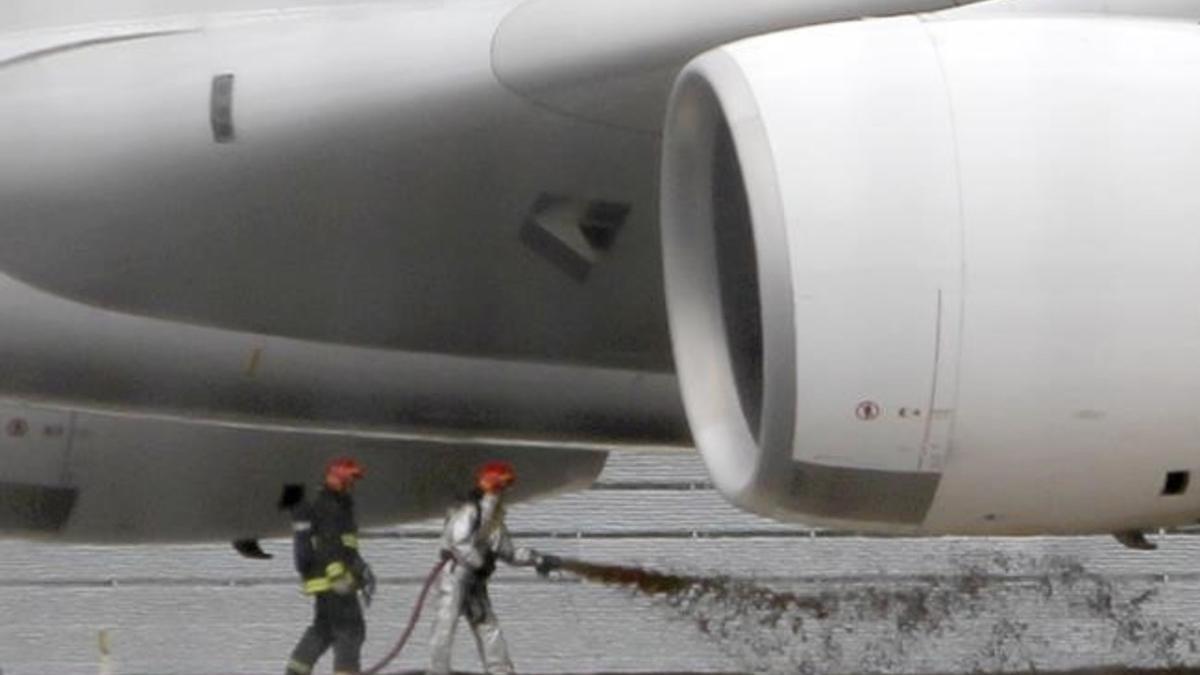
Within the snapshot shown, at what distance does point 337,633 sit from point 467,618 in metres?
0.44

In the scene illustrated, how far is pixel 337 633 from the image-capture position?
25.2 ft

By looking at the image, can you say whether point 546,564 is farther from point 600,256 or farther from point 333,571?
point 600,256

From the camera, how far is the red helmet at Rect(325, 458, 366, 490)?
23.4 feet

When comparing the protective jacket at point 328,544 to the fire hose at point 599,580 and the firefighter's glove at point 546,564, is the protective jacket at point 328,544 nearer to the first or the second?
the firefighter's glove at point 546,564

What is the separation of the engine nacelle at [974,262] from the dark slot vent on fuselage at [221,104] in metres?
1.02

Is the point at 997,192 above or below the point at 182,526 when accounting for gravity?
above

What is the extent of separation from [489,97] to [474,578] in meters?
2.20

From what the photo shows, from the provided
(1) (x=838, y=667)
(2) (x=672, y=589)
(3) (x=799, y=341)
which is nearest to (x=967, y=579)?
(1) (x=838, y=667)

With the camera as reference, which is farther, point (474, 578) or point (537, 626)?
point (537, 626)

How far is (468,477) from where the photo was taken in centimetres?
Answer: 742

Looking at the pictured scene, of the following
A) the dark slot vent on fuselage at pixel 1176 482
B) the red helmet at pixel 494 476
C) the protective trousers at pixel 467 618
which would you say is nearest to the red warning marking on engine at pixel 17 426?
the red helmet at pixel 494 476

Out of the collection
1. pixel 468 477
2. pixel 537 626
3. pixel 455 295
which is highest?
pixel 455 295

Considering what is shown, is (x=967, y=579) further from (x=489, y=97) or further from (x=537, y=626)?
(x=489, y=97)

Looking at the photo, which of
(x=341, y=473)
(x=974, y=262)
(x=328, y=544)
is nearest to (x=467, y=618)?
(x=328, y=544)
